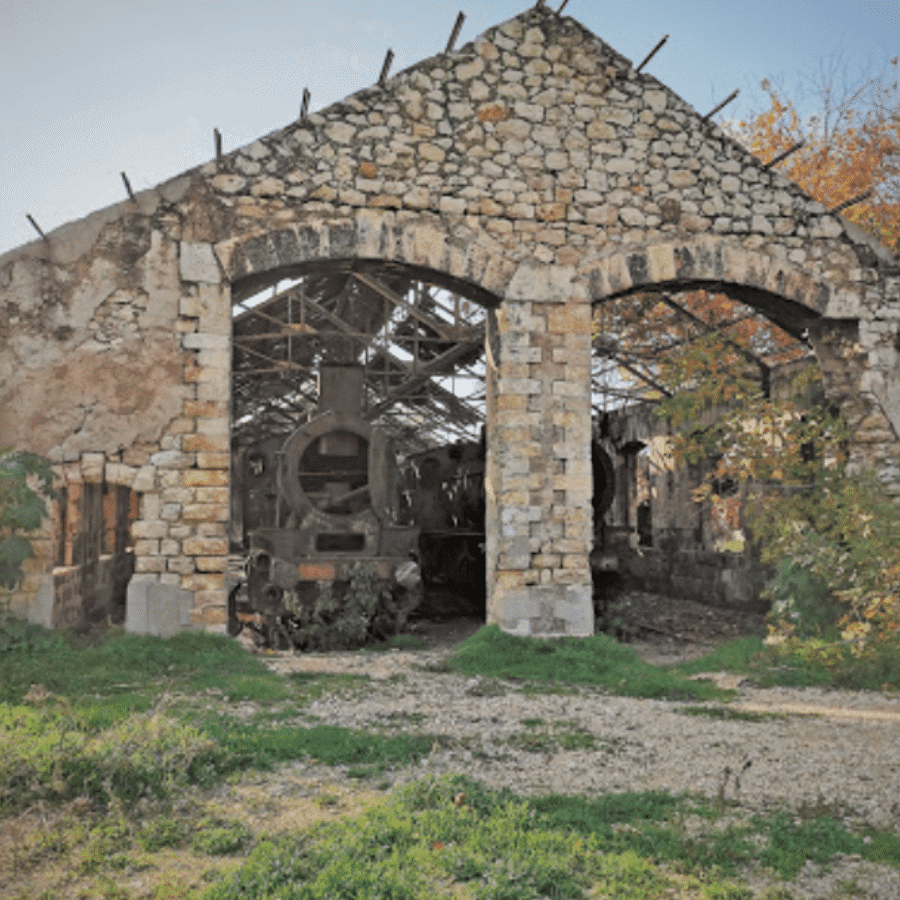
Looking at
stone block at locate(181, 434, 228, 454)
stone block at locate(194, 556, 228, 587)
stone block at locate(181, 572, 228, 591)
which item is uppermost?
stone block at locate(181, 434, 228, 454)

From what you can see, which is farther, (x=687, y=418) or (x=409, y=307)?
(x=409, y=307)

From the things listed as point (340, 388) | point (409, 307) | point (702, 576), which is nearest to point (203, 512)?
point (340, 388)

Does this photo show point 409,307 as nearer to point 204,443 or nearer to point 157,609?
point 204,443

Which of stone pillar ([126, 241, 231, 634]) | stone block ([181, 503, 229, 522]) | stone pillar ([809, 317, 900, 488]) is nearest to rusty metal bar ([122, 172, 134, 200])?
stone pillar ([126, 241, 231, 634])

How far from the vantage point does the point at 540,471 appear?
9.02 metres

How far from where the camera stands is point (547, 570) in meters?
8.91

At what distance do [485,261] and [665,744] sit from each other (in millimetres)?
5214

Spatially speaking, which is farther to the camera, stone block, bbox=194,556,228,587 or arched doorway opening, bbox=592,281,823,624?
arched doorway opening, bbox=592,281,823,624

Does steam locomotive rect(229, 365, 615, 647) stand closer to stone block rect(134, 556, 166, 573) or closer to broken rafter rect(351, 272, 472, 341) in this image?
broken rafter rect(351, 272, 472, 341)

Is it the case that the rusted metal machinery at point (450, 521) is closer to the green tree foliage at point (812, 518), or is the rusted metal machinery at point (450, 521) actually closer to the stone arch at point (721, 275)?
the green tree foliage at point (812, 518)

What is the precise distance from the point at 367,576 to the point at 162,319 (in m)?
3.94

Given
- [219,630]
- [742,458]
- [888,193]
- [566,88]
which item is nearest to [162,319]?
[219,630]

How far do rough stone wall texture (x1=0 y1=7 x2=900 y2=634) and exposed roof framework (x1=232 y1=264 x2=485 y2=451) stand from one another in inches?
124

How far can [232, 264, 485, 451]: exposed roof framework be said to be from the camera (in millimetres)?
14492
